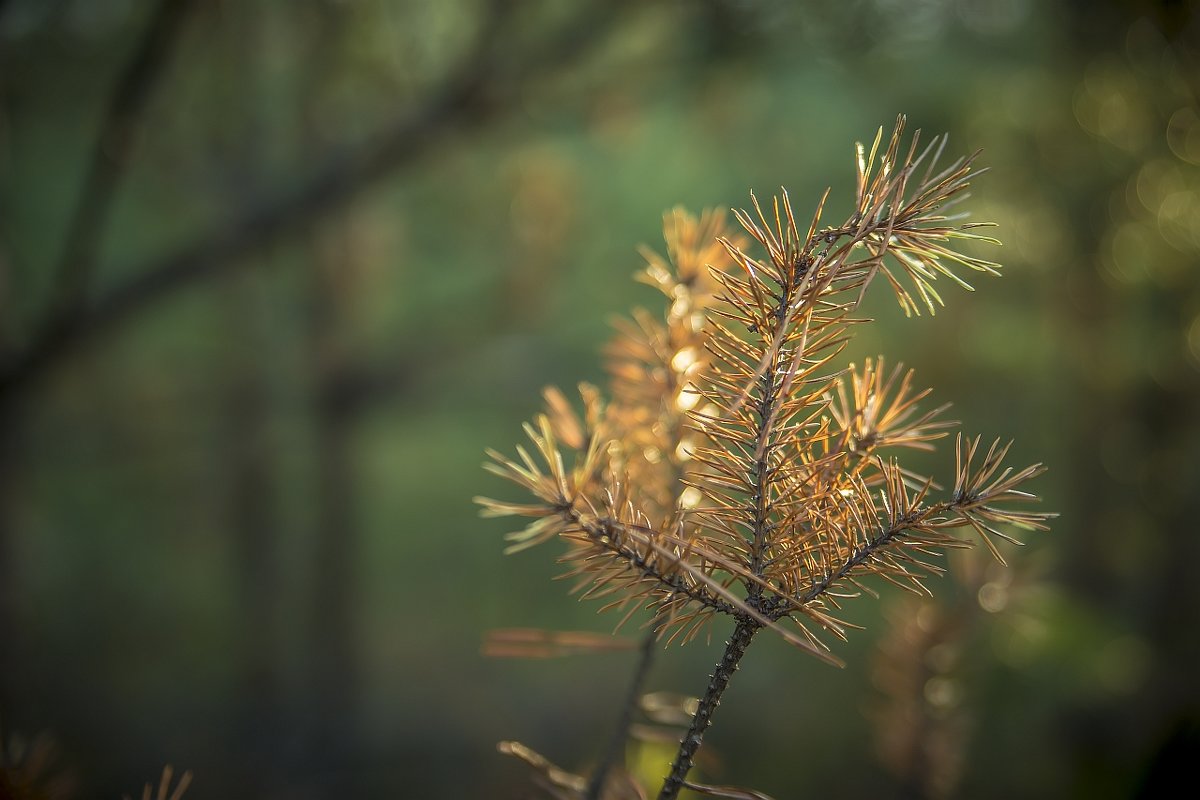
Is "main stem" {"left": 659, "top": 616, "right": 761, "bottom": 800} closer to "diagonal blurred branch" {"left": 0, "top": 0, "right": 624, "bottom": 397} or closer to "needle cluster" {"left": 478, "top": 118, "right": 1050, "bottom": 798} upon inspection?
"needle cluster" {"left": 478, "top": 118, "right": 1050, "bottom": 798}

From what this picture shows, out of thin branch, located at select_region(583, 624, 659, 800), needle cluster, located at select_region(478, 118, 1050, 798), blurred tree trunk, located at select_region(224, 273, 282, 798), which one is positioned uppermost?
needle cluster, located at select_region(478, 118, 1050, 798)

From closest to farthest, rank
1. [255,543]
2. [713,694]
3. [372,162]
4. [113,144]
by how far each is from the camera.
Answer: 1. [713,694]
2. [113,144]
3. [372,162]
4. [255,543]

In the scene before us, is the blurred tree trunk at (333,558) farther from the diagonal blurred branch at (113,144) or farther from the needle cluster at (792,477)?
the needle cluster at (792,477)

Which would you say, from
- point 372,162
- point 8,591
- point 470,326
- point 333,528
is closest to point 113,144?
point 372,162

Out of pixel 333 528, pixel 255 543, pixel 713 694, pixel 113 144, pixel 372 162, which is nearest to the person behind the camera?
pixel 713 694

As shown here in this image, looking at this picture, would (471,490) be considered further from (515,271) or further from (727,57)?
(727,57)

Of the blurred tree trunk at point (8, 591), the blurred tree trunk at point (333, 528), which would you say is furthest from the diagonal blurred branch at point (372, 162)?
the blurred tree trunk at point (333, 528)

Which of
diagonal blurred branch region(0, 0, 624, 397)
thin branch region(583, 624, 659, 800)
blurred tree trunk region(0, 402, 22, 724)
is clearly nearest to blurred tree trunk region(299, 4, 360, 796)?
diagonal blurred branch region(0, 0, 624, 397)

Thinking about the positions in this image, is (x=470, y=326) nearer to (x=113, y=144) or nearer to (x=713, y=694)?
(x=113, y=144)
